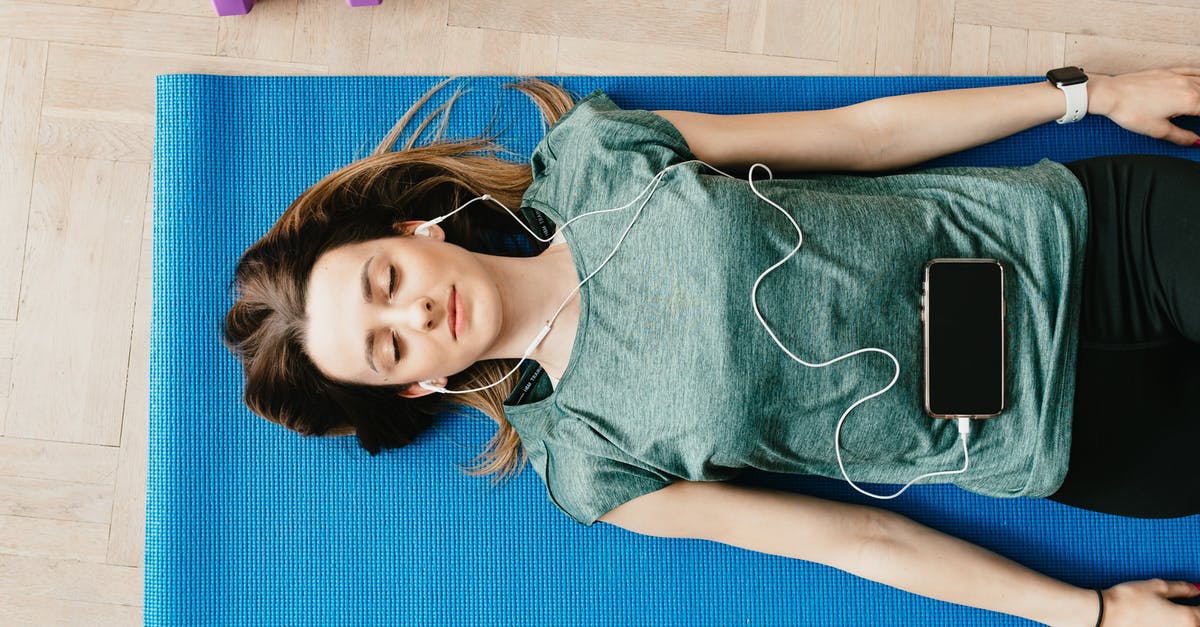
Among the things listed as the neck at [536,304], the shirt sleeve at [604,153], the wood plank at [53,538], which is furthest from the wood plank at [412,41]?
the wood plank at [53,538]

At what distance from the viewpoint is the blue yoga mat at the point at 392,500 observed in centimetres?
138

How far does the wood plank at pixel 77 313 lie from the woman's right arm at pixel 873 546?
3.64ft

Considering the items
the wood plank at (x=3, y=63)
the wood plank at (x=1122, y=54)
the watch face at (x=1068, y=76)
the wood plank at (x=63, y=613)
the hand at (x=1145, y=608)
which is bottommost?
the wood plank at (x=63, y=613)

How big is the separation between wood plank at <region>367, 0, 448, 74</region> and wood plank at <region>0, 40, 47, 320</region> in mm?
714

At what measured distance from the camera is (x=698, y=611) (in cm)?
139

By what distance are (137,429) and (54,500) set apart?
0.22 meters

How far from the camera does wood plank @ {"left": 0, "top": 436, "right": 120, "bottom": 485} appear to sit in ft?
5.08

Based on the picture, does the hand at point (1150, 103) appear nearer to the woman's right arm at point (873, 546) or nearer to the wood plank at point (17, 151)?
the woman's right arm at point (873, 546)

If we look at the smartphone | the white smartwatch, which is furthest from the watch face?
the smartphone

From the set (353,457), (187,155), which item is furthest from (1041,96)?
(187,155)

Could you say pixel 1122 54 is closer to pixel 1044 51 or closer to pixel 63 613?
pixel 1044 51

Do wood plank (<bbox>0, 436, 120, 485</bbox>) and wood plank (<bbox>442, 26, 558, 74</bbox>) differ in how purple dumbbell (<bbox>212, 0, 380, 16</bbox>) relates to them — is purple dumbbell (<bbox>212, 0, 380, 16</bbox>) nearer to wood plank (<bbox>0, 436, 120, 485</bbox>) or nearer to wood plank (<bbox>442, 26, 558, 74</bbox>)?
wood plank (<bbox>442, 26, 558, 74</bbox>)

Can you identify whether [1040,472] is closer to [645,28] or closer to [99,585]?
[645,28]

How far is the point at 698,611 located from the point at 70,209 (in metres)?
1.52
